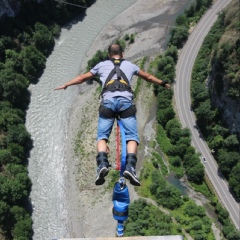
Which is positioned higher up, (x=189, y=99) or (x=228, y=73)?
(x=228, y=73)

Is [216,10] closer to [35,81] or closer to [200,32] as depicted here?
[200,32]

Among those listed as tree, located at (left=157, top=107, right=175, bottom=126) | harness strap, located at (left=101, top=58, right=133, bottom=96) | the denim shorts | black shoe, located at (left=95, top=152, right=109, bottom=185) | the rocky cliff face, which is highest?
harness strap, located at (left=101, top=58, right=133, bottom=96)

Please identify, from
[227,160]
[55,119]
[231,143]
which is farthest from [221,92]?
[55,119]

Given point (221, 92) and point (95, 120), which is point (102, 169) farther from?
point (221, 92)

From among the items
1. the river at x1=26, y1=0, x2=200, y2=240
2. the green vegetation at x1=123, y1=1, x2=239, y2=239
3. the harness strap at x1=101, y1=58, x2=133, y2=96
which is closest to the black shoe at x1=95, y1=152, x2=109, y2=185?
the harness strap at x1=101, y1=58, x2=133, y2=96

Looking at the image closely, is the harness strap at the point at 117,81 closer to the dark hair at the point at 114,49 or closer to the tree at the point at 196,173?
the dark hair at the point at 114,49

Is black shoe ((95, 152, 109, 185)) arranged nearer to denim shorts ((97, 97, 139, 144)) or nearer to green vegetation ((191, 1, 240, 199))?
denim shorts ((97, 97, 139, 144))

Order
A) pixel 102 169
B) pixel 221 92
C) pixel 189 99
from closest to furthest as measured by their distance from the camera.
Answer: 1. pixel 102 169
2. pixel 221 92
3. pixel 189 99
